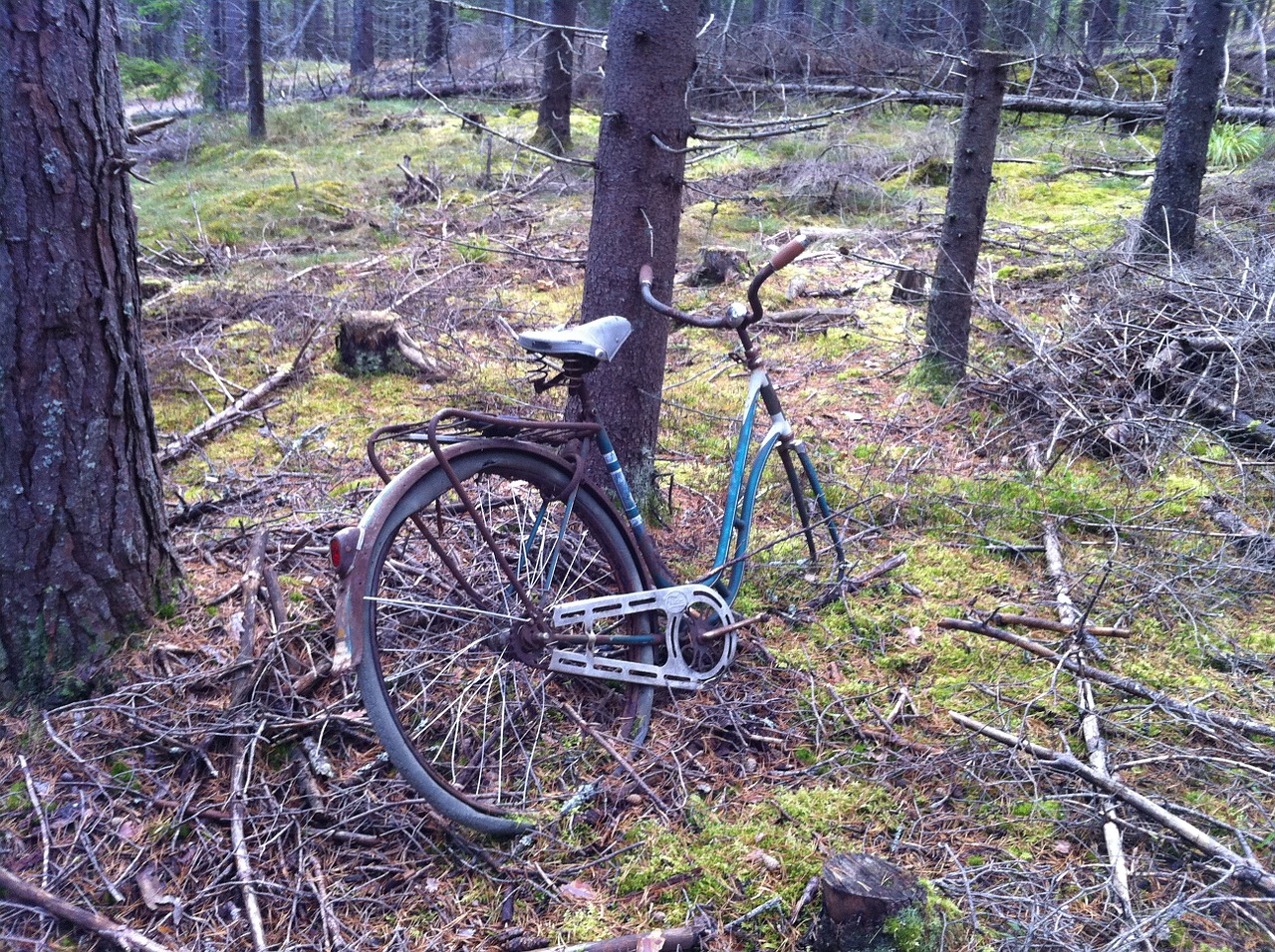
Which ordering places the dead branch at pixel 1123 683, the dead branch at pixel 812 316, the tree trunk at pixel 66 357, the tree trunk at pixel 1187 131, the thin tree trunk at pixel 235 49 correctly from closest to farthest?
the tree trunk at pixel 66 357 → the dead branch at pixel 1123 683 → the tree trunk at pixel 1187 131 → the dead branch at pixel 812 316 → the thin tree trunk at pixel 235 49

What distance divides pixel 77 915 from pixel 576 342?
201 centimetres

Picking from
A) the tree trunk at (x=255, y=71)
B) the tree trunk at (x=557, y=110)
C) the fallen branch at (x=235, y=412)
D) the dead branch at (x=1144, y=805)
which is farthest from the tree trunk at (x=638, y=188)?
the tree trunk at (x=255, y=71)

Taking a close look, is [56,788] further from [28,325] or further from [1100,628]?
[1100,628]

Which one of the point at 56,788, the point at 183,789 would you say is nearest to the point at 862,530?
the point at 183,789

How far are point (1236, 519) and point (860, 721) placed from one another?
2505 mm

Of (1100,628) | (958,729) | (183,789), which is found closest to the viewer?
(183,789)

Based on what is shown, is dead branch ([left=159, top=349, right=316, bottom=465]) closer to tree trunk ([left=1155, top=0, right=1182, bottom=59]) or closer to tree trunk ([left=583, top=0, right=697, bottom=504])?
tree trunk ([left=583, top=0, right=697, bottom=504])

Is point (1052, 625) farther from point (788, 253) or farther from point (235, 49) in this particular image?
point (235, 49)

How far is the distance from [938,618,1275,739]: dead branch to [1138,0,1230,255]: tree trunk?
457cm

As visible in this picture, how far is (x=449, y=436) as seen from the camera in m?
2.60

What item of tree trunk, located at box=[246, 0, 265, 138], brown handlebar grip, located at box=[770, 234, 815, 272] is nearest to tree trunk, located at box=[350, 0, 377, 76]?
tree trunk, located at box=[246, 0, 265, 138]

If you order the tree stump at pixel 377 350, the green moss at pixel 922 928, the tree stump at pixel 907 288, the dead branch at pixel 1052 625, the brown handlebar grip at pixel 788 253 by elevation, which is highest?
the brown handlebar grip at pixel 788 253

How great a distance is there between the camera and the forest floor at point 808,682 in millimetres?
2307

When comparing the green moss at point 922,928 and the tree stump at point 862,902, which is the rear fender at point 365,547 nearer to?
the tree stump at point 862,902
